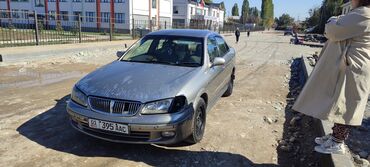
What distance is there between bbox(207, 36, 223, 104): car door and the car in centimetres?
2

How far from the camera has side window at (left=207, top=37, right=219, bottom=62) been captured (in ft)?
17.4

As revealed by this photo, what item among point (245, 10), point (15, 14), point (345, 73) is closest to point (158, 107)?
point (345, 73)

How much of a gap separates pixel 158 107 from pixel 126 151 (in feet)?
2.69

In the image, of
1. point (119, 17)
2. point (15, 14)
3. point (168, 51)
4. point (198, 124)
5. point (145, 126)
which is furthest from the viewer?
point (119, 17)

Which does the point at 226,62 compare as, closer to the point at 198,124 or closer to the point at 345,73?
the point at 198,124

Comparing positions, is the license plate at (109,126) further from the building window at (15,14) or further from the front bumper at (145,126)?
the building window at (15,14)

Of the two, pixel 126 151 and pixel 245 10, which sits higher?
pixel 245 10

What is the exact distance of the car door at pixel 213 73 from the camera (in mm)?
4918

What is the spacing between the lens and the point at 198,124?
4.35 metres

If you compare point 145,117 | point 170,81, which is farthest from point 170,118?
point 170,81

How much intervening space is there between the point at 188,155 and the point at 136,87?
3.63 ft

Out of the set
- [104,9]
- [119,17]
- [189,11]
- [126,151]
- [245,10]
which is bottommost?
[126,151]

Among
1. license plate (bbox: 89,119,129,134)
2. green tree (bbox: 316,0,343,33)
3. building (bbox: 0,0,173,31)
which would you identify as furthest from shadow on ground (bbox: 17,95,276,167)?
green tree (bbox: 316,0,343,33)

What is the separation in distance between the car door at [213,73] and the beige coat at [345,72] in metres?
1.85
